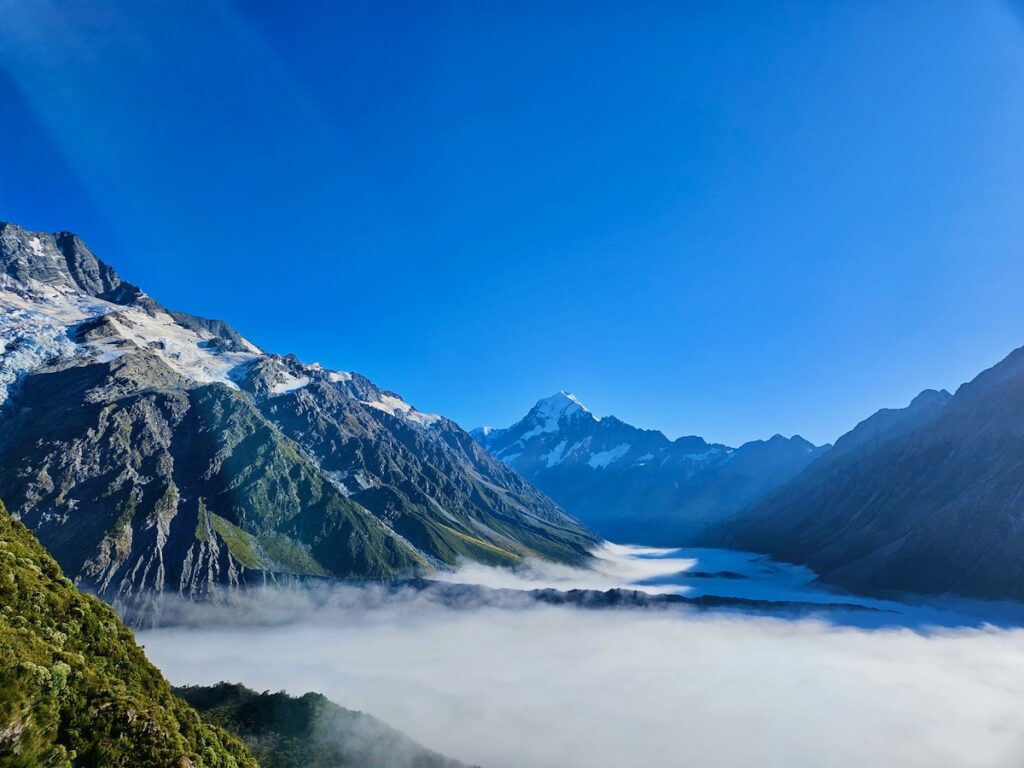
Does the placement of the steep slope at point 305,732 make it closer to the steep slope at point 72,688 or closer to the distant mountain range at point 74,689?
the distant mountain range at point 74,689

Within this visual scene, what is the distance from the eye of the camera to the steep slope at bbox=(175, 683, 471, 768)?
5620 inches

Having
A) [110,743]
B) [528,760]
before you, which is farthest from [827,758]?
[110,743]

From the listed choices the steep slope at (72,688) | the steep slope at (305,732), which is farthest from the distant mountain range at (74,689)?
the steep slope at (305,732)

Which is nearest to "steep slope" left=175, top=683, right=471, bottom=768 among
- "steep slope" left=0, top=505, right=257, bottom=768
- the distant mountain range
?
the distant mountain range

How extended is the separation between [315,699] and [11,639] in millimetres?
149098

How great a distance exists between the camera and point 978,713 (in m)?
192

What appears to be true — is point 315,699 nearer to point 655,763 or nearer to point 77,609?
point 655,763

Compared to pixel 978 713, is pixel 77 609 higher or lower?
higher

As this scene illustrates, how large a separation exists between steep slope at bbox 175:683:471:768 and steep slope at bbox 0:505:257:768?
107 meters

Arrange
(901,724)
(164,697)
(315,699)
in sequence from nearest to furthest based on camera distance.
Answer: (164,697)
(315,699)
(901,724)

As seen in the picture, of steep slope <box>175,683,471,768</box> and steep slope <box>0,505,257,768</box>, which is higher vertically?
steep slope <box>0,505,257,768</box>

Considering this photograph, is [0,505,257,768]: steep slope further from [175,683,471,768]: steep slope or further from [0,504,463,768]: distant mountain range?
[175,683,471,768]: steep slope

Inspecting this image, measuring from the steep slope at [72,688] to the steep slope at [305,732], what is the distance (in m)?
107

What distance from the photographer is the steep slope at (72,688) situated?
36.2 metres
